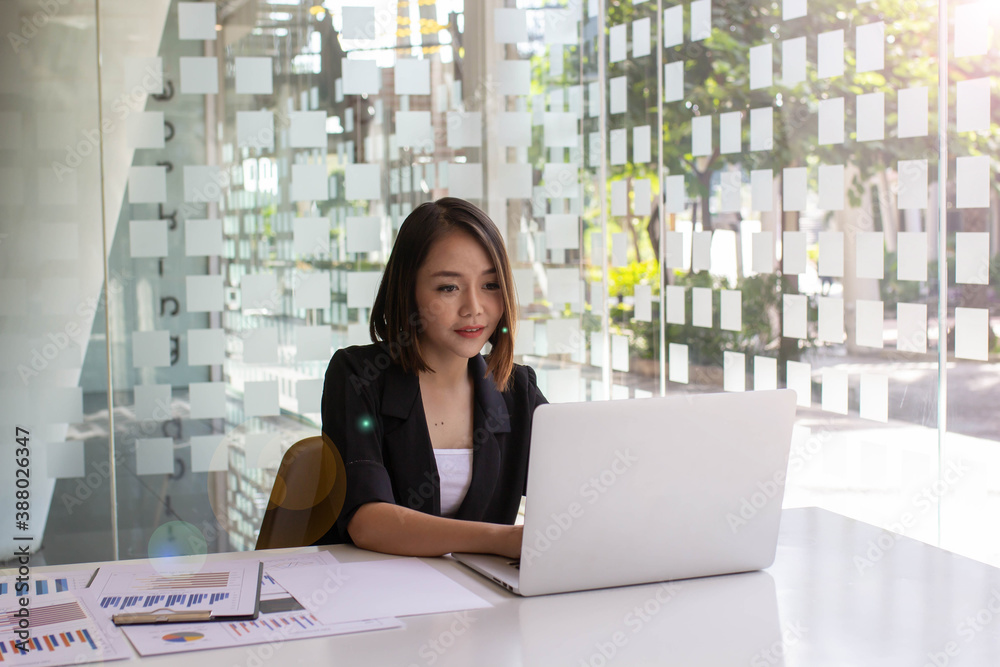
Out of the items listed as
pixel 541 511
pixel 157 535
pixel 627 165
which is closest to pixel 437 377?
pixel 541 511

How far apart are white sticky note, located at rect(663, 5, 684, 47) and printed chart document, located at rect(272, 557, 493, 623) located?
269 centimetres

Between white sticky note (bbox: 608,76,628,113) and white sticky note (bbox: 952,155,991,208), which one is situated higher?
white sticky note (bbox: 608,76,628,113)

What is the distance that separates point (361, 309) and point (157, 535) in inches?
41.5

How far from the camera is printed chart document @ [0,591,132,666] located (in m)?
1.11

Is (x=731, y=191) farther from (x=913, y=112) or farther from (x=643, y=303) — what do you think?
(x=913, y=112)

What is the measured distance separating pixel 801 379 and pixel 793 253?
0.43 metres

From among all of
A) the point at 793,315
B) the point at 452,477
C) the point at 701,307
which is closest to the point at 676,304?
the point at 701,307

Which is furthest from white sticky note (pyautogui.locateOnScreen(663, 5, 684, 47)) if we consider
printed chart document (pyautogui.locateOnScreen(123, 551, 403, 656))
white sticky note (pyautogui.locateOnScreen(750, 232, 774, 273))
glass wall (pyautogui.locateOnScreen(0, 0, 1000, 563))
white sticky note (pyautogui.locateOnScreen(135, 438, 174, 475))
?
printed chart document (pyautogui.locateOnScreen(123, 551, 403, 656))

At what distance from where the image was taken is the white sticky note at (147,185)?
10.2ft

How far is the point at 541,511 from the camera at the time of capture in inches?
51.1

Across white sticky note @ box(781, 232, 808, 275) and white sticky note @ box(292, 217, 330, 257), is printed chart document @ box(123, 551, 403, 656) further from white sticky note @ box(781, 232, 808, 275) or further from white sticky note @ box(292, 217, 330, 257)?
white sticky note @ box(781, 232, 808, 275)

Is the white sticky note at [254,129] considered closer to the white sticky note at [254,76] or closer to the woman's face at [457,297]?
the white sticky note at [254,76]

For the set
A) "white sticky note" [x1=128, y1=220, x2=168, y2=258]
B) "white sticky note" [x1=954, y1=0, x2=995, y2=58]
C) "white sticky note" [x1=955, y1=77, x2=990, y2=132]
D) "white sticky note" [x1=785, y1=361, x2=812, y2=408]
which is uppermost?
"white sticky note" [x1=954, y1=0, x2=995, y2=58]

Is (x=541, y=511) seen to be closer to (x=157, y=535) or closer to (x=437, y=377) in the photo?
(x=437, y=377)
